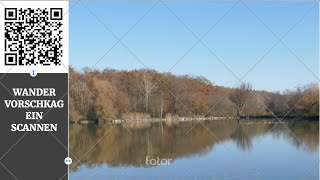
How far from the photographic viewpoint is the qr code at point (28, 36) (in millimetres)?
2279

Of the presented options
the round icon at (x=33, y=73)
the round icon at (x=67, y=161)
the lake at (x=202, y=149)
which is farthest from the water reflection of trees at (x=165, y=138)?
the round icon at (x=33, y=73)

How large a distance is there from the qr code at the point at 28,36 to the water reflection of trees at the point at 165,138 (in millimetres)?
1280

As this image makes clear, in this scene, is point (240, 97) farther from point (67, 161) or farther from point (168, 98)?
point (67, 161)

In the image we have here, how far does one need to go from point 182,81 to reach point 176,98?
34 centimetres

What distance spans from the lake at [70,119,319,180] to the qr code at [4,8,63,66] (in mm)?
945

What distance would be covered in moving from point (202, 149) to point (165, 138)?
1.42 feet

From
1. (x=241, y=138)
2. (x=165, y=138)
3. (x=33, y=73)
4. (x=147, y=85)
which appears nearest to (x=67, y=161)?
(x=33, y=73)

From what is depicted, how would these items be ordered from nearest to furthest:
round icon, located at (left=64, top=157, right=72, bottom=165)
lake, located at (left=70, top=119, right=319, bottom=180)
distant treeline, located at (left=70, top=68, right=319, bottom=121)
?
1. round icon, located at (left=64, top=157, right=72, bottom=165)
2. lake, located at (left=70, top=119, right=319, bottom=180)
3. distant treeline, located at (left=70, top=68, right=319, bottom=121)

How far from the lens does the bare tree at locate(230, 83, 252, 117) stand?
3.74 metres

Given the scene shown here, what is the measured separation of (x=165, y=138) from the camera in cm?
396

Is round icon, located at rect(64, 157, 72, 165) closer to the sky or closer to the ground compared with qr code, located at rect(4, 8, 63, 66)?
closer to the ground

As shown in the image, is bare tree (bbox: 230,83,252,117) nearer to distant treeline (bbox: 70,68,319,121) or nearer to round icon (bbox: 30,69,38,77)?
distant treeline (bbox: 70,68,319,121)

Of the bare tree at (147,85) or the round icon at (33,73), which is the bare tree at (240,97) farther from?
the round icon at (33,73)

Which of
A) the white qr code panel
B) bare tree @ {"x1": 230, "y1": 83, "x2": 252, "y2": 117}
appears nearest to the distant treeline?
bare tree @ {"x1": 230, "y1": 83, "x2": 252, "y2": 117}
